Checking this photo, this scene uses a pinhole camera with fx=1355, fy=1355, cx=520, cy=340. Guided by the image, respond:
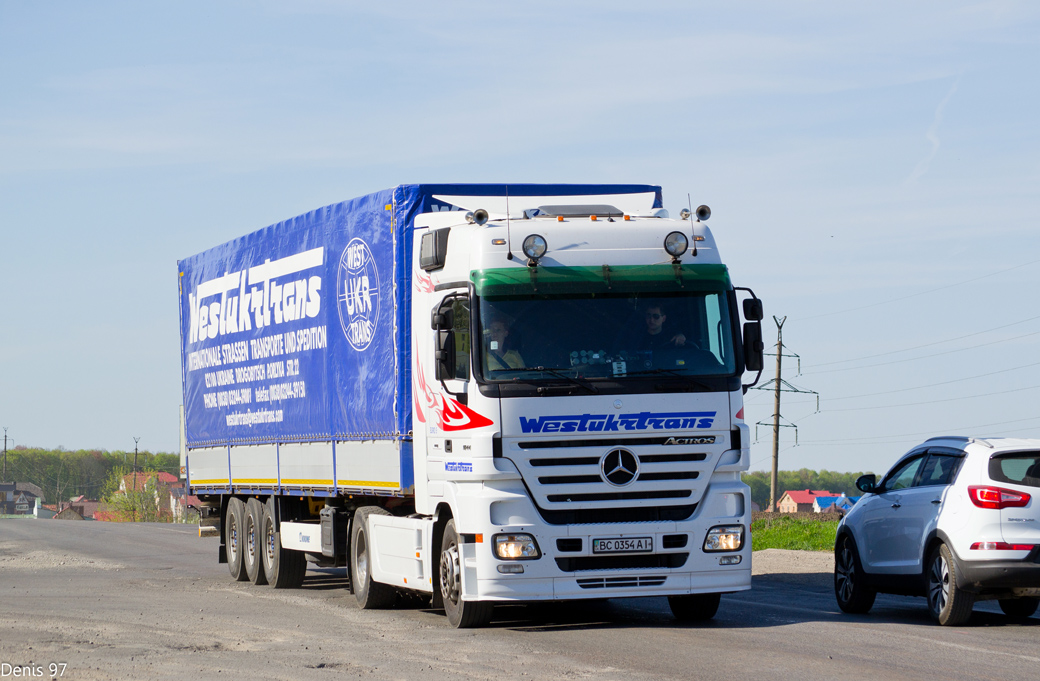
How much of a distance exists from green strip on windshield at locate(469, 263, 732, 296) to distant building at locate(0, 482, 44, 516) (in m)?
139

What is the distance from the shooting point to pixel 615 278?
1193 cm

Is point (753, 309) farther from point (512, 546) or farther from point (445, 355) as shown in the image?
point (512, 546)

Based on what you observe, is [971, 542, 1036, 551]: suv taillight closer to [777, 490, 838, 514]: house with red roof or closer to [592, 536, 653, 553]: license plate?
[592, 536, 653, 553]: license plate

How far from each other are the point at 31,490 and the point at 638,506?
533 ft

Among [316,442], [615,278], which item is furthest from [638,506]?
[316,442]

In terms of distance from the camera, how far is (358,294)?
1428 centimetres

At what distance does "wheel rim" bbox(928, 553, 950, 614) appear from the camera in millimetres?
11945

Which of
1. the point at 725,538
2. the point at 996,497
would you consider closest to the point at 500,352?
the point at 725,538

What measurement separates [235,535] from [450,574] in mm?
8453

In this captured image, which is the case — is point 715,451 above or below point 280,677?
above

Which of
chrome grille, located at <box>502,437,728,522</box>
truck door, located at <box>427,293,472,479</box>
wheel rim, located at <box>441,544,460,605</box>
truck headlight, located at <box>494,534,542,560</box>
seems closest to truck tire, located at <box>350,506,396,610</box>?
wheel rim, located at <box>441,544,460,605</box>

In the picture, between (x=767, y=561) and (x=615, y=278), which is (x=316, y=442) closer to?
(x=615, y=278)

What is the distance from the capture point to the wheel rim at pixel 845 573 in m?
13.7

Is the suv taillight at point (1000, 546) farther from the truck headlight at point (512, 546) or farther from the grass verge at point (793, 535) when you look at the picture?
the grass verge at point (793, 535)
